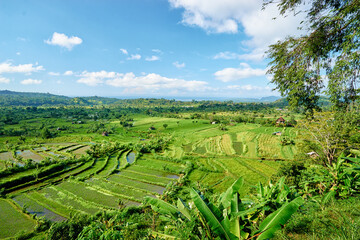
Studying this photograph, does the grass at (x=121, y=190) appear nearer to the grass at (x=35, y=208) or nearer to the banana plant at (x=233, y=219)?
the grass at (x=35, y=208)

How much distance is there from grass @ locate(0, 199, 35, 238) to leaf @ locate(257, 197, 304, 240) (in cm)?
2284

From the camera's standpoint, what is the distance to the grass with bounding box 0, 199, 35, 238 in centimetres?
1545

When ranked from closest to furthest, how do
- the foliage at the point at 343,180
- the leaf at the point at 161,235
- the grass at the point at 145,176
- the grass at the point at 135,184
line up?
the leaf at the point at 161,235 < the foliage at the point at 343,180 < the grass at the point at 135,184 < the grass at the point at 145,176

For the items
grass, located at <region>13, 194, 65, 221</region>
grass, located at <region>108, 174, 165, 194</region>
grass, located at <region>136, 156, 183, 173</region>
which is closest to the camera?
grass, located at <region>13, 194, 65, 221</region>

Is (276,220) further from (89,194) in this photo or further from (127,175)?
(127,175)

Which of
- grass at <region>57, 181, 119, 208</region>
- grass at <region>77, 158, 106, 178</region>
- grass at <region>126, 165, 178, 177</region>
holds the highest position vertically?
grass at <region>57, 181, 119, 208</region>

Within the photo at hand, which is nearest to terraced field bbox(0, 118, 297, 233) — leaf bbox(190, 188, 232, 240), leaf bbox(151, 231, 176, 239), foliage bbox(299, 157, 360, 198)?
foliage bbox(299, 157, 360, 198)

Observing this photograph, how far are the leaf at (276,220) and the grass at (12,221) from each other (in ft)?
74.9

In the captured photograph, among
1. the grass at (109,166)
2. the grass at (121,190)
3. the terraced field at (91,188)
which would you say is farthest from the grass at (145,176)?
the grass at (121,190)

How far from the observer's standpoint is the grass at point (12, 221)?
50.7ft

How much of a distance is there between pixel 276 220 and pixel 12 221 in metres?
26.5

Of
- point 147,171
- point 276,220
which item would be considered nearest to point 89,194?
point 147,171

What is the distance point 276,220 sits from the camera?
267 centimetres

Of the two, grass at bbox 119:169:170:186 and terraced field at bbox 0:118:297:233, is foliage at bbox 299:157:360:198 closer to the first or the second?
terraced field at bbox 0:118:297:233
